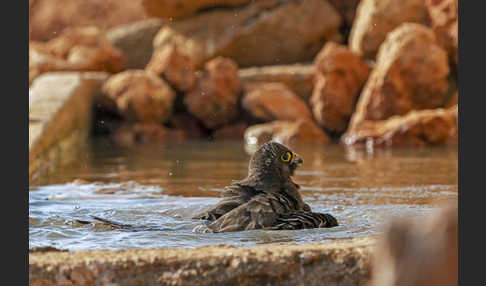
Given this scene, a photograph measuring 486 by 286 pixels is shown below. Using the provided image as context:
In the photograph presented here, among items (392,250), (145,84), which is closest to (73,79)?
(145,84)

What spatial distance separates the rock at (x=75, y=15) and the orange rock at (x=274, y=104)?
18831mm

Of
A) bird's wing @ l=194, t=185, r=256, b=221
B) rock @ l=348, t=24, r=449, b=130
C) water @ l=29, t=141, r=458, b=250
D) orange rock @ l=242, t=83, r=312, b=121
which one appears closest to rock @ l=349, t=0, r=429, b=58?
rock @ l=348, t=24, r=449, b=130

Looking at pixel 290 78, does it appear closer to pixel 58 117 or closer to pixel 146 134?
pixel 146 134

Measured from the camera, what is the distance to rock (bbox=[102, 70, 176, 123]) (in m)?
15.0

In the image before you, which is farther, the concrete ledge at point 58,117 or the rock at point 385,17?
the rock at point 385,17

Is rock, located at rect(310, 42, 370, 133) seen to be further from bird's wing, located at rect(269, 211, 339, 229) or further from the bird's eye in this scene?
bird's wing, located at rect(269, 211, 339, 229)

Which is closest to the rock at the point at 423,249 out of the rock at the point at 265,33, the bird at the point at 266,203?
the bird at the point at 266,203

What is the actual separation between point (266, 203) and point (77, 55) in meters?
14.7

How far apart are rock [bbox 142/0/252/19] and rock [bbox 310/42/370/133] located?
5.57 metres

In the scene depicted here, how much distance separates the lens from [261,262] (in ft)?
9.89

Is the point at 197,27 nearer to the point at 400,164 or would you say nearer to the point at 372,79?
the point at 372,79

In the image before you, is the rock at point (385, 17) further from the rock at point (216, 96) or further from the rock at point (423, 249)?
the rock at point (423, 249)

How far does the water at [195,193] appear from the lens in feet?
14.0

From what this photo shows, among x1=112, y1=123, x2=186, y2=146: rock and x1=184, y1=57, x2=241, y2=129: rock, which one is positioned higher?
x1=184, y1=57, x2=241, y2=129: rock
